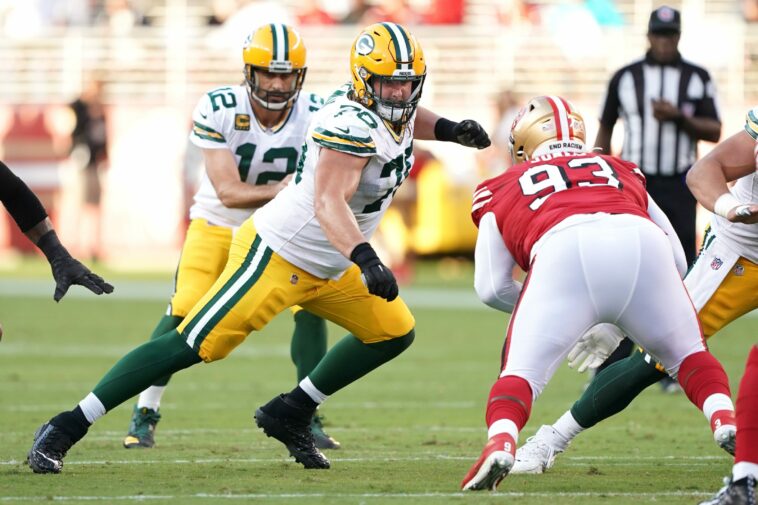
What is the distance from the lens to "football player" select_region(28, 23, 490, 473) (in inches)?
200

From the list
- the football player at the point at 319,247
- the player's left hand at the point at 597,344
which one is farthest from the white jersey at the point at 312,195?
the player's left hand at the point at 597,344

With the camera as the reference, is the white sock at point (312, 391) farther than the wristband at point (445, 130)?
No

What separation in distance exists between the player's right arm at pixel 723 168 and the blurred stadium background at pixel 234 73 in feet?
39.1

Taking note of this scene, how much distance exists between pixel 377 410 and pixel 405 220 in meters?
9.12

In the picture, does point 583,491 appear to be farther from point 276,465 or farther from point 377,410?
point 377,410

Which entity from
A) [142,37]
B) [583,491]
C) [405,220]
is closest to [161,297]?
[405,220]

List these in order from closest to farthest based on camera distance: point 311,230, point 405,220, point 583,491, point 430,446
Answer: point 583,491, point 311,230, point 430,446, point 405,220

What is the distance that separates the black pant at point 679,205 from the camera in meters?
8.08

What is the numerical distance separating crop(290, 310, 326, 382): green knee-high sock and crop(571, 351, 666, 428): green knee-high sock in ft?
4.97

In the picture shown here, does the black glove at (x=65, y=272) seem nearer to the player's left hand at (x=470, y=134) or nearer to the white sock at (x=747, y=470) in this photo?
the player's left hand at (x=470, y=134)

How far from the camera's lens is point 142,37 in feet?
64.7

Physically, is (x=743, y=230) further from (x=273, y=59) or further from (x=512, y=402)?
(x=273, y=59)

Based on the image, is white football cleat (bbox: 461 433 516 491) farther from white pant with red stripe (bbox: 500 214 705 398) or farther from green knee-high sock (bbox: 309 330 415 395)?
green knee-high sock (bbox: 309 330 415 395)

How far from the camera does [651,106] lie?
27.3 feet
